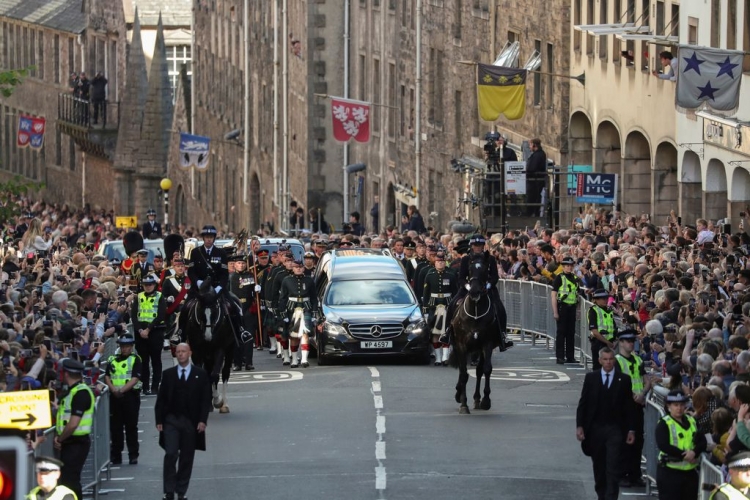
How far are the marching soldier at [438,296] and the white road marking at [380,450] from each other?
785 centimetres

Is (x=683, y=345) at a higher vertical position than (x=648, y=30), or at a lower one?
lower

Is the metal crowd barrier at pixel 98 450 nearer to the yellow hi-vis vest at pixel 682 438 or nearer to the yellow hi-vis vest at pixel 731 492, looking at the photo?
the yellow hi-vis vest at pixel 682 438

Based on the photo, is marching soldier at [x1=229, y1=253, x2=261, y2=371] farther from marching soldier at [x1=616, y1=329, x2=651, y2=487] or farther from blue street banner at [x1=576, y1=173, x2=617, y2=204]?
blue street banner at [x1=576, y1=173, x2=617, y2=204]

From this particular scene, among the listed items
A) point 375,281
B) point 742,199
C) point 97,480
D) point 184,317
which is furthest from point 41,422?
point 742,199

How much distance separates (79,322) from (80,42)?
3247 inches

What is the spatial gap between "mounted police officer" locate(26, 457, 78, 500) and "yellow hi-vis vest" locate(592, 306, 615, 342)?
13.3m

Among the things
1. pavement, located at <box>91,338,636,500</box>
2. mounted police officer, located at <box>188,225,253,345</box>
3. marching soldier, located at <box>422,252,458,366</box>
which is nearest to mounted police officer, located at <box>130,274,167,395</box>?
pavement, located at <box>91,338,636,500</box>

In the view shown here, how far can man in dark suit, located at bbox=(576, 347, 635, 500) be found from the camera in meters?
19.6

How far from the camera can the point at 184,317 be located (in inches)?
1006

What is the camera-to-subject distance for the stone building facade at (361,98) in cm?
5409

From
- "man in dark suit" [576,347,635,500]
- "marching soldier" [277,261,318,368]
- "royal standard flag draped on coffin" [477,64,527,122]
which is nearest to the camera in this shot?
"man in dark suit" [576,347,635,500]

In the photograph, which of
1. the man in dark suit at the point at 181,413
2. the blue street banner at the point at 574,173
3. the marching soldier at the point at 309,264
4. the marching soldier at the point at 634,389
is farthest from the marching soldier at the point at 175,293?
the blue street banner at the point at 574,173

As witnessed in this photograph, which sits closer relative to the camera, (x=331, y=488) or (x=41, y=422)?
(x=41, y=422)

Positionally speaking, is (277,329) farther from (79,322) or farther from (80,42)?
(80,42)
